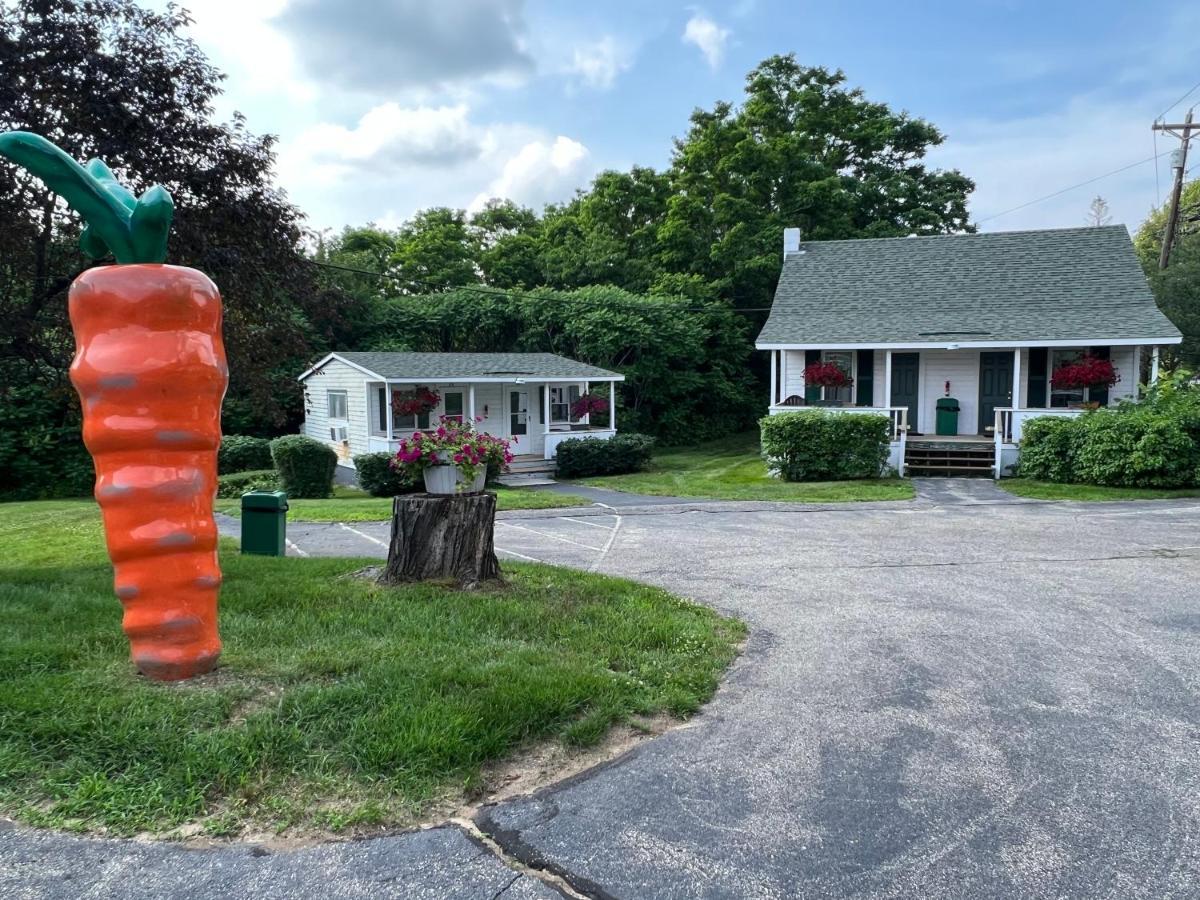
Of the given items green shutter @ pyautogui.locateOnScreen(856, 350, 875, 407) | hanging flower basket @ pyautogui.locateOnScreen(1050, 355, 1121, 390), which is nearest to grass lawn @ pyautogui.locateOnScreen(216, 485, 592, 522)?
green shutter @ pyautogui.locateOnScreen(856, 350, 875, 407)

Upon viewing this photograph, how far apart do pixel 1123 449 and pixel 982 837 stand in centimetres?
1444

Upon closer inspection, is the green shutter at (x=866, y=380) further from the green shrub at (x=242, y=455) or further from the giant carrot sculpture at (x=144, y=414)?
the giant carrot sculpture at (x=144, y=414)

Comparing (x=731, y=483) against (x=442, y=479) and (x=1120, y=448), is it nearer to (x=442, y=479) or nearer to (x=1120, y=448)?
(x=1120, y=448)

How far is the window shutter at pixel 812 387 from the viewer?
21109mm

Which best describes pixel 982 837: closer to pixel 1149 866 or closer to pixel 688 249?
pixel 1149 866

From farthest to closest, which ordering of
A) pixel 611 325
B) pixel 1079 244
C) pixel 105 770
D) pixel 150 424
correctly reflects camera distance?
pixel 611 325, pixel 1079 244, pixel 150 424, pixel 105 770

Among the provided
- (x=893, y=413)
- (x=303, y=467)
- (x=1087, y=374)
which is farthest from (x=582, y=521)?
(x=1087, y=374)

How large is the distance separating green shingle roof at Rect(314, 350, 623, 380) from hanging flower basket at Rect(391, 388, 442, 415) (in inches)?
22.6

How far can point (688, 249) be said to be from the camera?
3158 centimetres

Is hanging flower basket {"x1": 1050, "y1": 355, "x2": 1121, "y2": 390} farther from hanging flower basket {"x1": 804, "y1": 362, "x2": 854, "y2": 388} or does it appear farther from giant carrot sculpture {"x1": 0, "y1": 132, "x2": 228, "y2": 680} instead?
giant carrot sculpture {"x1": 0, "y1": 132, "x2": 228, "y2": 680}

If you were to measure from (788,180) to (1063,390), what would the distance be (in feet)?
50.6

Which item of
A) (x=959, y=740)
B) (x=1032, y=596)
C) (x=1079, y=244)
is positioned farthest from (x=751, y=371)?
(x=959, y=740)

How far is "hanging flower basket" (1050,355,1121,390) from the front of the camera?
17906mm

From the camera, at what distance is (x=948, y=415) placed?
20109 millimetres
